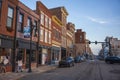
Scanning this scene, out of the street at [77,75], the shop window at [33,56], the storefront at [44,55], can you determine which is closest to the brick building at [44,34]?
the storefront at [44,55]

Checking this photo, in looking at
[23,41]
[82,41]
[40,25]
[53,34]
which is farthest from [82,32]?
[23,41]

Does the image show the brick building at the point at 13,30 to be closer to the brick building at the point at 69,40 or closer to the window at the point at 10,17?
the window at the point at 10,17

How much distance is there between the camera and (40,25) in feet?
104

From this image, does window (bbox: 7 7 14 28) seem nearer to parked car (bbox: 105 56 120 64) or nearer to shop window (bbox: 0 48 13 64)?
shop window (bbox: 0 48 13 64)

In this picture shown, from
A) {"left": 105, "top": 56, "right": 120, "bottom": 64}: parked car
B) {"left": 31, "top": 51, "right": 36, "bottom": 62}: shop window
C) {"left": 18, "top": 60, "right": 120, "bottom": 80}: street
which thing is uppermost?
{"left": 31, "top": 51, "right": 36, "bottom": 62}: shop window

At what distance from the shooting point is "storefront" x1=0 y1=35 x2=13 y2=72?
19938 millimetres

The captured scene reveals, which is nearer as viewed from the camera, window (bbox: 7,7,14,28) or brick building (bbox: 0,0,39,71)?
brick building (bbox: 0,0,39,71)

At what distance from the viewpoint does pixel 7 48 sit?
21.0 meters

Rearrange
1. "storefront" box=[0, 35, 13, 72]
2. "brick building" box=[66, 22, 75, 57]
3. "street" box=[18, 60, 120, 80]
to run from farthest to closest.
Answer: "brick building" box=[66, 22, 75, 57] → "storefront" box=[0, 35, 13, 72] → "street" box=[18, 60, 120, 80]

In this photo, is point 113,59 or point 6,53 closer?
point 6,53

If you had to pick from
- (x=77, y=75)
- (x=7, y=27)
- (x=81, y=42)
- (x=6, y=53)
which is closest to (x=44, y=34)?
(x=7, y=27)

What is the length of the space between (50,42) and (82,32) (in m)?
77.8

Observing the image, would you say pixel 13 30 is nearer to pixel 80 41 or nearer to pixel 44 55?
pixel 44 55

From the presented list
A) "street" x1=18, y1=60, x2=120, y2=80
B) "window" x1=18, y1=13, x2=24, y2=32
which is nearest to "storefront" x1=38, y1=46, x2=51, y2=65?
"window" x1=18, y1=13, x2=24, y2=32
